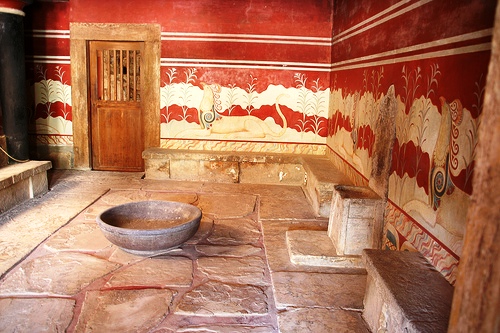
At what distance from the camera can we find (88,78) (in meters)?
6.13

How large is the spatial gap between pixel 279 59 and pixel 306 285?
4.04m

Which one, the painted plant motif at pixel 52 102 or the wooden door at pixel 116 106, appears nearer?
the wooden door at pixel 116 106

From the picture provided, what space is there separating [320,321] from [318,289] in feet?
1.26

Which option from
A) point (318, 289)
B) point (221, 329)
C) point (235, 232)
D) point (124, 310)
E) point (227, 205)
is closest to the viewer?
point (221, 329)

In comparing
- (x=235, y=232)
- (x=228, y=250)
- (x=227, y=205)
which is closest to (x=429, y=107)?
(x=228, y=250)

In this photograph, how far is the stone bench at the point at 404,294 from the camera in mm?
1799

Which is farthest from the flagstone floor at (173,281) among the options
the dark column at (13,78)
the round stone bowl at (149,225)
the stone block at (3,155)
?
the dark column at (13,78)

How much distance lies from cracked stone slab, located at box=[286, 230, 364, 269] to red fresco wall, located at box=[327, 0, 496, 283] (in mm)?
384

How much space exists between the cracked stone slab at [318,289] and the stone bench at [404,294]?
233mm

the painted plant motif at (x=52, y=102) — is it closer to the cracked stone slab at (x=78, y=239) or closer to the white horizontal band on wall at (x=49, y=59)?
the white horizontal band on wall at (x=49, y=59)

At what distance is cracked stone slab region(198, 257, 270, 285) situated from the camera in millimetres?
2941

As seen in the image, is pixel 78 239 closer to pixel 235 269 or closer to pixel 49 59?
pixel 235 269

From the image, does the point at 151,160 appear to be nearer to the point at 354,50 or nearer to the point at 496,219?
the point at 354,50

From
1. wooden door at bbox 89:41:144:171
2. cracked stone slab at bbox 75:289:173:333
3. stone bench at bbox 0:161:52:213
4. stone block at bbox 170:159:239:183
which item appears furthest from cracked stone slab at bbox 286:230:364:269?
wooden door at bbox 89:41:144:171
